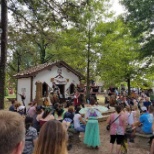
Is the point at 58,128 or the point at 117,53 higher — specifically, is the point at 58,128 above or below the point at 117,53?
below

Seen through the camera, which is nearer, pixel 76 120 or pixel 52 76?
pixel 76 120

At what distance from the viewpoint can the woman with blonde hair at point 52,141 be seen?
8.68 feet

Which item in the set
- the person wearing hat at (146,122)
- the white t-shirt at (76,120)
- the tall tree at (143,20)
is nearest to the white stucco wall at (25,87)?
the tall tree at (143,20)

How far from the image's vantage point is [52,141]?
8.90 ft

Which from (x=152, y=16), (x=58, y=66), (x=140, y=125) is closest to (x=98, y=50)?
(x=58, y=66)

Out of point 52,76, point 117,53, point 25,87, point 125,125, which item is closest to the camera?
point 125,125

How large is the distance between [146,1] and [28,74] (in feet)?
36.7

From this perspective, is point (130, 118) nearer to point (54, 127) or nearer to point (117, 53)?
point (54, 127)

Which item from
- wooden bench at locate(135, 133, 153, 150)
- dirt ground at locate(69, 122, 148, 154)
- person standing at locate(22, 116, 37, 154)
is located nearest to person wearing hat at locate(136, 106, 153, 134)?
wooden bench at locate(135, 133, 153, 150)

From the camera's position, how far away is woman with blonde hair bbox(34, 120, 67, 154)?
2646mm

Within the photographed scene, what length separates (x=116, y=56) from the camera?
23.5 metres

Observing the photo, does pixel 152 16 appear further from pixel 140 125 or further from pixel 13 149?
pixel 13 149

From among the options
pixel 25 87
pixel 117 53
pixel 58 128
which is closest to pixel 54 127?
pixel 58 128

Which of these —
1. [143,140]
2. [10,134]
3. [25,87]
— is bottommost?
[143,140]
